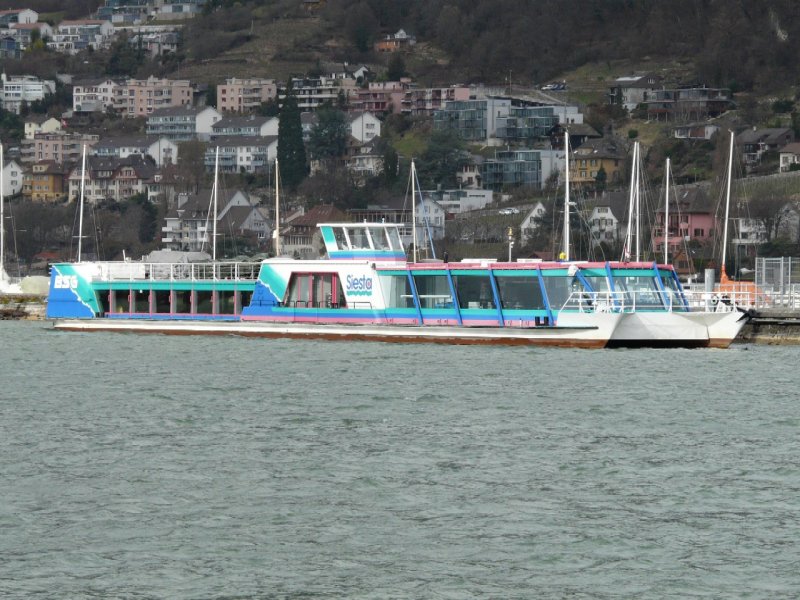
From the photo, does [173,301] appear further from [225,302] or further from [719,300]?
[719,300]

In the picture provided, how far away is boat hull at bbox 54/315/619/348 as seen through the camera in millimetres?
57156

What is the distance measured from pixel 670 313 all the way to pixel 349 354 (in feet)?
34.0

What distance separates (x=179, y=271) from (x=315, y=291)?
28.8 ft

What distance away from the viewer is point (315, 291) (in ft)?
210

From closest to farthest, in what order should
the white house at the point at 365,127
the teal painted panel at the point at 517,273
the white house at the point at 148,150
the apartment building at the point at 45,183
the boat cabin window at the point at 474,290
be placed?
the teal painted panel at the point at 517,273
the boat cabin window at the point at 474,290
the white house at the point at 365,127
the apartment building at the point at 45,183
the white house at the point at 148,150

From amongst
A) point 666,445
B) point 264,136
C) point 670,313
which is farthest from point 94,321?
point 264,136

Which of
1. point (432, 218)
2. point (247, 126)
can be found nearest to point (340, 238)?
point (432, 218)

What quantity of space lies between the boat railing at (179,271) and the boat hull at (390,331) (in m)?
1.96

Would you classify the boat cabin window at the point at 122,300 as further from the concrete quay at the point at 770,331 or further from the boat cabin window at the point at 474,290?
the concrete quay at the point at 770,331

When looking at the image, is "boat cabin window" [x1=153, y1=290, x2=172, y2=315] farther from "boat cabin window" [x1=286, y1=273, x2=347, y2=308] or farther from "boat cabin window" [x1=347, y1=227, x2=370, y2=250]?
"boat cabin window" [x1=347, y1=227, x2=370, y2=250]

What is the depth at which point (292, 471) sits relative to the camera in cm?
3369

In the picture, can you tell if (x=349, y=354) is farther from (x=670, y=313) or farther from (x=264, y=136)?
(x=264, y=136)

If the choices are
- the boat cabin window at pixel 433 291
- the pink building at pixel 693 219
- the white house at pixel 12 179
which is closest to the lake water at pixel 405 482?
the boat cabin window at pixel 433 291

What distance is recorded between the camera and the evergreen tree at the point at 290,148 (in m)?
168
